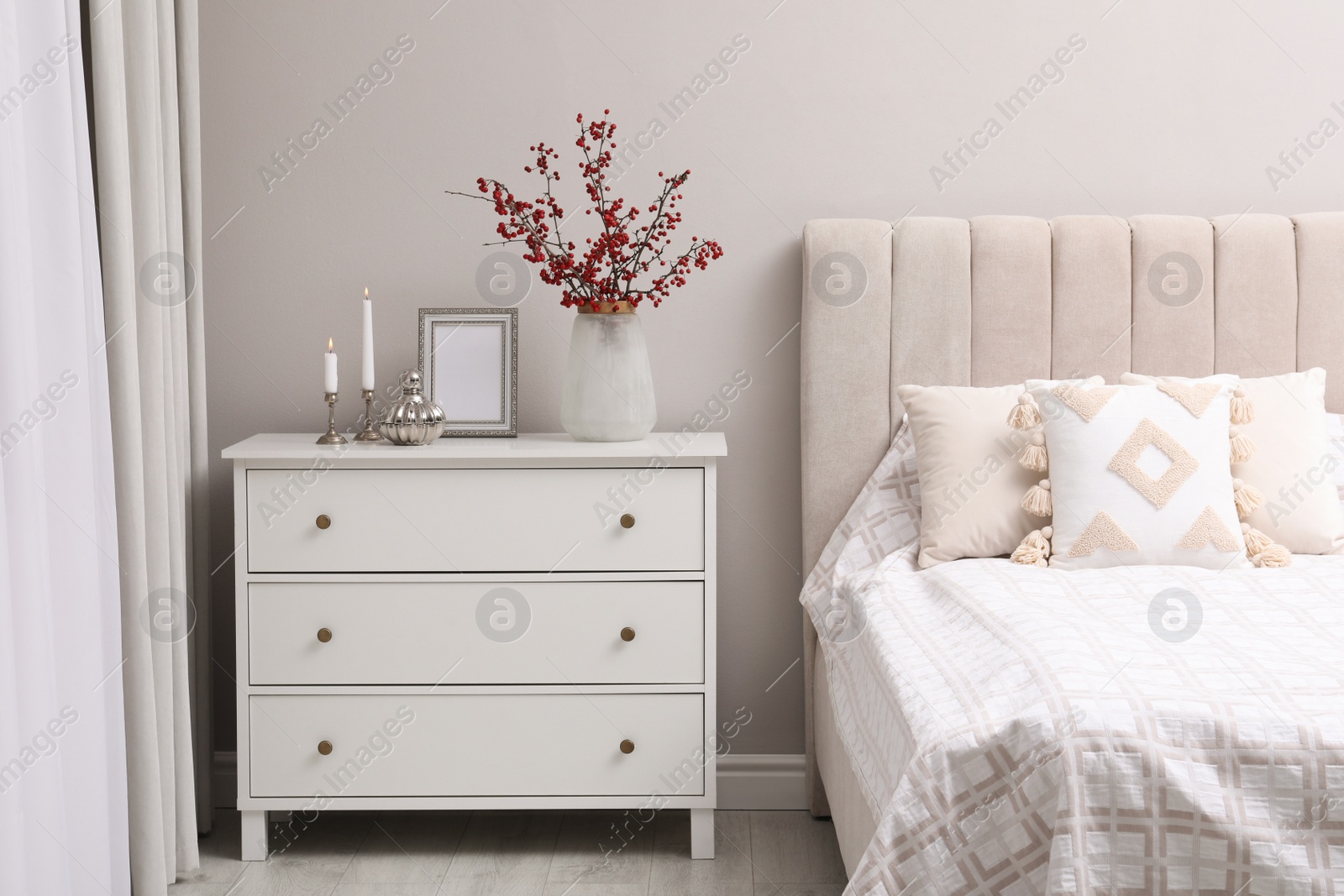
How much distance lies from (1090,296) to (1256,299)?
0.35 metres

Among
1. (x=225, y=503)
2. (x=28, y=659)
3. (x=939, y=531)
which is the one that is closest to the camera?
(x=28, y=659)

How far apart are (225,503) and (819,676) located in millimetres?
1375

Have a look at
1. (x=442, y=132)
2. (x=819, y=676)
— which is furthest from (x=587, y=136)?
(x=819, y=676)

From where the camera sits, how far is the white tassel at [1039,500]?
71.6 inches

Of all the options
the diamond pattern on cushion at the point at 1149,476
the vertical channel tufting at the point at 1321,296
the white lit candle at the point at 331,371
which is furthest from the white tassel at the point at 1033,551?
the white lit candle at the point at 331,371

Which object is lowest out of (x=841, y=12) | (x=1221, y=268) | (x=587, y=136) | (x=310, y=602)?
(x=310, y=602)

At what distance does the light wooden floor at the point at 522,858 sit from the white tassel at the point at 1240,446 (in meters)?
1.09

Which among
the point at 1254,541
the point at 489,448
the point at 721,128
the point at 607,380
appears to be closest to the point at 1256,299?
the point at 1254,541

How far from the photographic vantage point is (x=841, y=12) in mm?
2211

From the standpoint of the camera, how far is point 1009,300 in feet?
7.02

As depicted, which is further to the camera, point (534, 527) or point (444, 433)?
point (444, 433)

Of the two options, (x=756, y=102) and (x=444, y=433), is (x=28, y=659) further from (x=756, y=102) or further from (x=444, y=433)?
(x=756, y=102)

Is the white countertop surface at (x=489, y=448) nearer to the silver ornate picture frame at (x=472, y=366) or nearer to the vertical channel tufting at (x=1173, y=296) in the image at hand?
the silver ornate picture frame at (x=472, y=366)

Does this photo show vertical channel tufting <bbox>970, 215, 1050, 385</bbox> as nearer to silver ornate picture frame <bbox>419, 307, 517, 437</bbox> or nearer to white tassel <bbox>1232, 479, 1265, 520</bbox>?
white tassel <bbox>1232, 479, 1265, 520</bbox>
